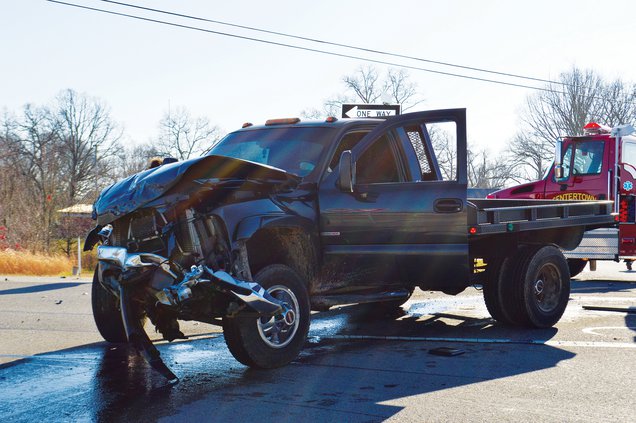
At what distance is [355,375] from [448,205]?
191 centimetres

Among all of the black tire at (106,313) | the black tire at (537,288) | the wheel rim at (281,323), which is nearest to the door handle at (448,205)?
the black tire at (537,288)

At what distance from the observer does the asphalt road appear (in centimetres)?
461

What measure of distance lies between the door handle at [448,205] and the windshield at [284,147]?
1133 mm

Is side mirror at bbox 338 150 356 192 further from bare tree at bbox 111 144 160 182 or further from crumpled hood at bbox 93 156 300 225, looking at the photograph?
bare tree at bbox 111 144 160 182

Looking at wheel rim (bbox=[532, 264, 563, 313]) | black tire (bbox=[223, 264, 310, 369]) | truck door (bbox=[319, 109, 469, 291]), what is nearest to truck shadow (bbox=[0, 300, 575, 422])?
black tire (bbox=[223, 264, 310, 369])

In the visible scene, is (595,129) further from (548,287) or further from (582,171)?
(548,287)

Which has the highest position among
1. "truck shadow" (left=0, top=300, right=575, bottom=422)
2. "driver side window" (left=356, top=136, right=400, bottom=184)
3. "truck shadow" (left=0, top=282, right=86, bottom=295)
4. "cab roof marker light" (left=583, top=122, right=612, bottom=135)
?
"cab roof marker light" (left=583, top=122, right=612, bottom=135)

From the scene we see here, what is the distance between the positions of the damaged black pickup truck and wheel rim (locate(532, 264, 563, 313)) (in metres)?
0.02

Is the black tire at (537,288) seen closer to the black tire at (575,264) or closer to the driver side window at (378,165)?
the driver side window at (378,165)

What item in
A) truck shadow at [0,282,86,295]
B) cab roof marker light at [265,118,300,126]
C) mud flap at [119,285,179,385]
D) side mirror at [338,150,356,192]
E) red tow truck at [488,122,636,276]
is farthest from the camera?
red tow truck at [488,122,636,276]

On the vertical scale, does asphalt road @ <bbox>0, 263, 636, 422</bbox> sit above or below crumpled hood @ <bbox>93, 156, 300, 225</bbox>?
below

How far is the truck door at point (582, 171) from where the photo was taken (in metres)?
14.4

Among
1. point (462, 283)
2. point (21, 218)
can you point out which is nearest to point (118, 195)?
point (462, 283)

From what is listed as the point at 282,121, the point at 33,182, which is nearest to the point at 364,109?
the point at 282,121
